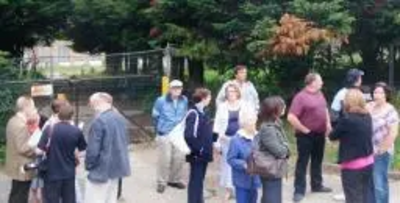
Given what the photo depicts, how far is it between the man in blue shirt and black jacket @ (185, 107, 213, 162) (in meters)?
1.62

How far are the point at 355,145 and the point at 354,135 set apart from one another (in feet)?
0.41

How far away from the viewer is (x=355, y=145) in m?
9.84

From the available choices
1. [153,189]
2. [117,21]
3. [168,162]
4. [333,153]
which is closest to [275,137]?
[168,162]

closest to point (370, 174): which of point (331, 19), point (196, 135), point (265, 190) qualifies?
point (265, 190)

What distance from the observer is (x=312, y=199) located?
11.9 meters

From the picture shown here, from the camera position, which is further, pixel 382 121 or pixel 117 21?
pixel 117 21

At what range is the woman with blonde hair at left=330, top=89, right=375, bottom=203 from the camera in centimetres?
972

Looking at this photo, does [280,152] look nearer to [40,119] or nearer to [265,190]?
[265,190]

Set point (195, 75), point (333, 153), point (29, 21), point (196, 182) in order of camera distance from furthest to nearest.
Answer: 1. point (29, 21)
2. point (195, 75)
3. point (333, 153)
4. point (196, 182)

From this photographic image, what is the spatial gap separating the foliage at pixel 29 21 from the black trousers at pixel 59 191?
1060 cm

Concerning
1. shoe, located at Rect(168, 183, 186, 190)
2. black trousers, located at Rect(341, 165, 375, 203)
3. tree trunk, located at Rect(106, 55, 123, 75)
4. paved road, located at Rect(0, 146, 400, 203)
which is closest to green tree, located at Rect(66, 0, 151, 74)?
tree trunk, located at Rect(106, 55, 123, 75)

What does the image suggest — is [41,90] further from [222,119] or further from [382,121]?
[382,121]

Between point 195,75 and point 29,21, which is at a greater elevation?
point 29,21

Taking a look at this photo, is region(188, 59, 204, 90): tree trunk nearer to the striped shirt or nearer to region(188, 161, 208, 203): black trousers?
region(188, 161, 208, 203): black trousers
